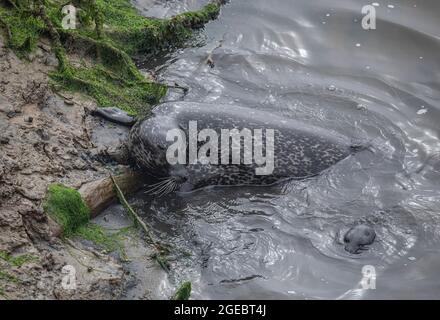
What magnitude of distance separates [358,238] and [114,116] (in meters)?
3.29

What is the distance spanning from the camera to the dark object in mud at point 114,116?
7734mm

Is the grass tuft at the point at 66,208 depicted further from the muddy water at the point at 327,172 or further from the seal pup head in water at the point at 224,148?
the seal pup head in water at the point at 224,148

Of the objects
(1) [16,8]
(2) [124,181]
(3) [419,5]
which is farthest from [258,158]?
(3) [419,5]

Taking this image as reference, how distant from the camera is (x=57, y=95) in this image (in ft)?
25.1

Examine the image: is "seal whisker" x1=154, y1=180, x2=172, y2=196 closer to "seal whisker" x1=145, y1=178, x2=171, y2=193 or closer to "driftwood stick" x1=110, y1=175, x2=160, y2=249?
"seal whisker" x1=145, y1=178, x2=171, y2=193

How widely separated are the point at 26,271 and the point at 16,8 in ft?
13.8

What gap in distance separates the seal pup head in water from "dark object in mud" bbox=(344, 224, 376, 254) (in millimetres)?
1225

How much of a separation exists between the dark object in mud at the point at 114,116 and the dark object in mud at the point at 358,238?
9.89ft

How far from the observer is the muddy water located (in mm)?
6281

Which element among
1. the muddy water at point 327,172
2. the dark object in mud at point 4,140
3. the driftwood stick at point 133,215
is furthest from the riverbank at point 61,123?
the muddy water at point 327,172

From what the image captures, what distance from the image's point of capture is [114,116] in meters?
7.74

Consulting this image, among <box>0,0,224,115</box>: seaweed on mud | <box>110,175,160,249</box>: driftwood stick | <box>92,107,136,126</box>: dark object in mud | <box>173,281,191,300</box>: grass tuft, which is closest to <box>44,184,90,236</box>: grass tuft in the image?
<box>110,175,160,249</box>: driftwood stick

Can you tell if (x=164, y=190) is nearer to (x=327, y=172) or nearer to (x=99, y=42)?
(x=327, y=172)

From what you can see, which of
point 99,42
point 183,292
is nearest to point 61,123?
point 99,42
